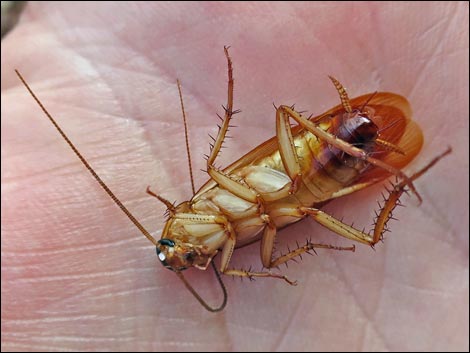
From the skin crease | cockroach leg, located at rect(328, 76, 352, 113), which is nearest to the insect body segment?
cockroach leg, located at rect(328, 76, 352, 113)

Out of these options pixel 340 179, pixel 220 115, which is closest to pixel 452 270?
pixel 340 179

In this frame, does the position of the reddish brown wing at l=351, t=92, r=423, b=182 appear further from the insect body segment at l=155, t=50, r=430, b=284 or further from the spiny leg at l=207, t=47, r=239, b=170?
the spiny leg at l=207, t=47, r=239, b=170

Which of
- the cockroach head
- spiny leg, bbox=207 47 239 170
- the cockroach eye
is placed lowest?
the cockroach head

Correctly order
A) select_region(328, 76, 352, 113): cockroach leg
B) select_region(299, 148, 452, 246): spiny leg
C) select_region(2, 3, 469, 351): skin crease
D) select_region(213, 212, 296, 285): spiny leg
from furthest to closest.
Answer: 1. select_region(2, 3, 469, 351): skin crease
2. select_region(213, 212, 296, 285): spiny leg
3. select_region(328, 76, 352, 113): cockroach leg
4. select_region(299, 148, 452, 246): spiny leg

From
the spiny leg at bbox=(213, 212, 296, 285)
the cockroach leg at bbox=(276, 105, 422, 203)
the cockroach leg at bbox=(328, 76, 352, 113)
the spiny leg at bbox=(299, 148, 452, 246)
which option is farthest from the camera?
the spiny leg at bbox=(213, 212, 296, 285)

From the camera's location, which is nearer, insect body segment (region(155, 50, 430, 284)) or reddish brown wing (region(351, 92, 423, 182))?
insect body segment (region(155, 50, 430, 284))

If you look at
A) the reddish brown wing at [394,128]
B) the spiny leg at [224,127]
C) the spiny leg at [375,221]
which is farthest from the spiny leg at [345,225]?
the spiny leg at [224,127]

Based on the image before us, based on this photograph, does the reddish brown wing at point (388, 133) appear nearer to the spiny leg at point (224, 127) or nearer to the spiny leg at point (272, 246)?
the spiny leg at point (224, 127)
